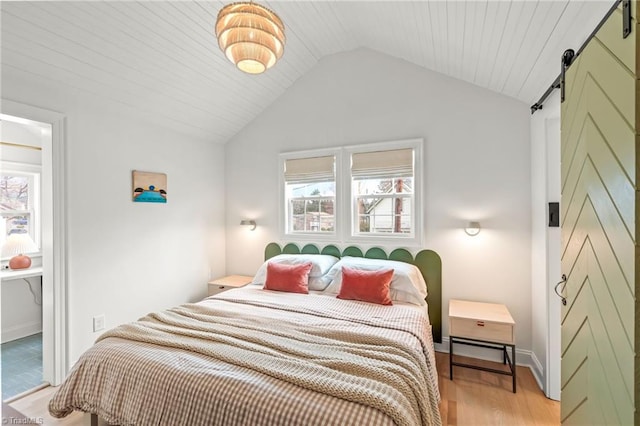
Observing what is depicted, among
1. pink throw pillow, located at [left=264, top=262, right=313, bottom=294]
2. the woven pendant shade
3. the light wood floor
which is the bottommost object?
the light wood floor

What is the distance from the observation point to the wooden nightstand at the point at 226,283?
12.0 feet

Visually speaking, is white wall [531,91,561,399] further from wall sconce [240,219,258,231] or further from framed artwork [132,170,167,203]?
framed artwork [132,170,167,203]

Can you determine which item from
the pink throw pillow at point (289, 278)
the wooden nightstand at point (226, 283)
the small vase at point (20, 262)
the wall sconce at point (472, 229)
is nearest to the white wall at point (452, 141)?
the wall sconce at point (472, 229)

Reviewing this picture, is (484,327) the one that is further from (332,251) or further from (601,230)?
(332,251)

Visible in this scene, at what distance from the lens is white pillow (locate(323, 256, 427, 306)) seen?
2.70 meters

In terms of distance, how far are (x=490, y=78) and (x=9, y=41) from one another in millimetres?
3678

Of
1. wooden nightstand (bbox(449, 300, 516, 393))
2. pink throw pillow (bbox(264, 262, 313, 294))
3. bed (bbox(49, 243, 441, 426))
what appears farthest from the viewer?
pink throw pillow (bbox(264, 262, 313, 294))

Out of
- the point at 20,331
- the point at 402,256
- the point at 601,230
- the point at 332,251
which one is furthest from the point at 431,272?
the point at 20,331

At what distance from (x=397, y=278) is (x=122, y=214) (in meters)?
2.76

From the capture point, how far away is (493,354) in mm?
2873

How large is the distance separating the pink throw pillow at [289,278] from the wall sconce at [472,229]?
161 cm

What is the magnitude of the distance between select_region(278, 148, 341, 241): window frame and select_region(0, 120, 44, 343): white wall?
9.24 ft

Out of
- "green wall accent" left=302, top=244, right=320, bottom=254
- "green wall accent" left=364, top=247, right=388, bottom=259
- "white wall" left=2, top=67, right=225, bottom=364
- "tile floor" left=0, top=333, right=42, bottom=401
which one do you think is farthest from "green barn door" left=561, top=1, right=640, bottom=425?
"tile floor" left=0, top=333, right=42, bottom=401

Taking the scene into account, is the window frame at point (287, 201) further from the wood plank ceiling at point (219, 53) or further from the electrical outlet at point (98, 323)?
the electrical outlet at point (98, 323)
